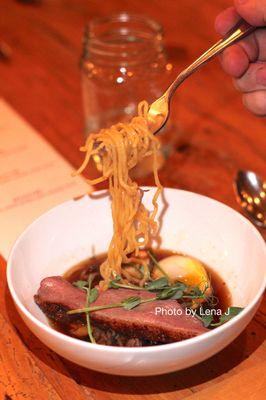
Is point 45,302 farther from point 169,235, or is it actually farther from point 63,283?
point 169,235

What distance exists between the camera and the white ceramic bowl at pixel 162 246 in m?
0.84

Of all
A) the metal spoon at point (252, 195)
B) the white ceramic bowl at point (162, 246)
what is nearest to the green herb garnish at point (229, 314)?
the white ceramic bowl at point (162, 246)

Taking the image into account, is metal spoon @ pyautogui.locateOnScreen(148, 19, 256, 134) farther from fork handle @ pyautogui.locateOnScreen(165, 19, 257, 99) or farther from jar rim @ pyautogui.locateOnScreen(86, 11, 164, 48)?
jar rim @ pyautogui.locateOnScreen(86, 11, 164, 48)

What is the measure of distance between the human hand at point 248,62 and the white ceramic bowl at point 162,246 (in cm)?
29

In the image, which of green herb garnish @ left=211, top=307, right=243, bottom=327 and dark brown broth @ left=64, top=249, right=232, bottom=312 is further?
dark brown broth @ left=64, top=249, right=232, bottom=312

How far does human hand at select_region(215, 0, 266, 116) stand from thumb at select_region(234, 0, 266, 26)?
0.06m

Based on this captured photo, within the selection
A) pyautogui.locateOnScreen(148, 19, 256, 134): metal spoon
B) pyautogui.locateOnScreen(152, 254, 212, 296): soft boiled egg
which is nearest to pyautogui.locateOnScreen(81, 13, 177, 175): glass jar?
pyautogui.locateOnScreen(148, 19, 256, 134): metal spoon

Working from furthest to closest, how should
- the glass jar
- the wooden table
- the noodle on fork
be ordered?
the glass jar, the noodle on fork, the wooden table

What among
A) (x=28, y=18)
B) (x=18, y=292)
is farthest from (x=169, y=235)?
(x=28, y=18)

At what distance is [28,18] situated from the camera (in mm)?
2125

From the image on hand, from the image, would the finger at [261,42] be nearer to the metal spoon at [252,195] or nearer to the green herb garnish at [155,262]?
the metal spoon at [252,195]

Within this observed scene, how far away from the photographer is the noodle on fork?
1.07 m

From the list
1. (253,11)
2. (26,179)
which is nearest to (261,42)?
(253,11)

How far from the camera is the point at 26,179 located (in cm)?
143
